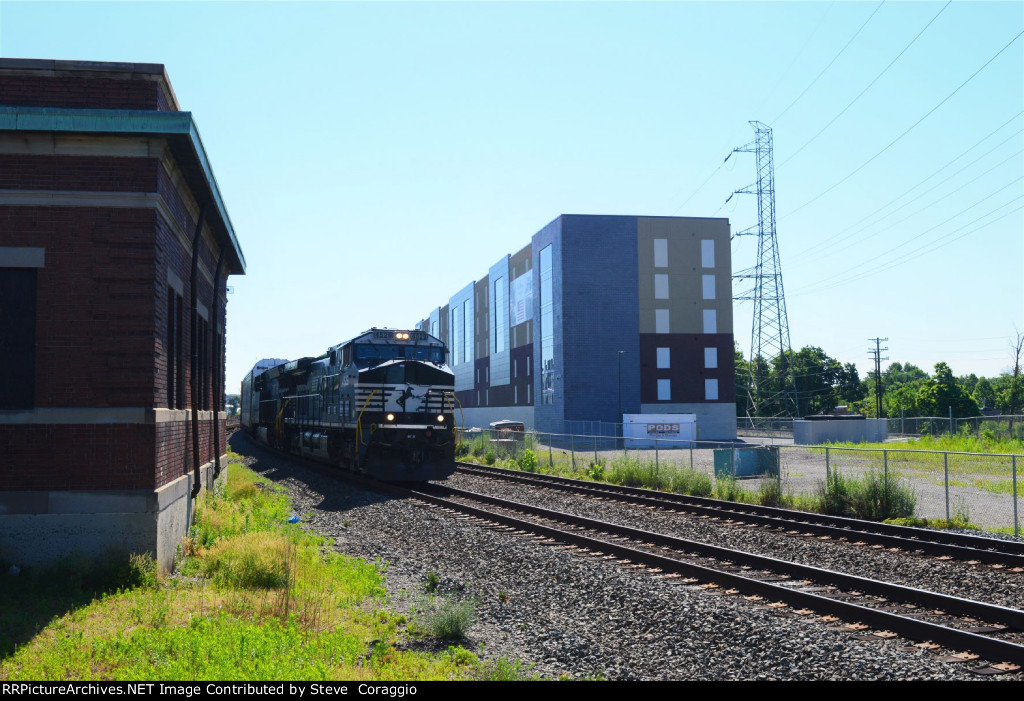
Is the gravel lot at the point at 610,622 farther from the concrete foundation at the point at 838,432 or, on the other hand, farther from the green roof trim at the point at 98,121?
the concrete foundation at the point at 838,432

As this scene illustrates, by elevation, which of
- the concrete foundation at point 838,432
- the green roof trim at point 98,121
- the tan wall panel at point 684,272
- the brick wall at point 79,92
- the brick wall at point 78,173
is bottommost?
the concrete foundation at point 838,432

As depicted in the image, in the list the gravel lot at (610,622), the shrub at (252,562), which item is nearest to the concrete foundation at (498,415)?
the gravel lot at (610,622)

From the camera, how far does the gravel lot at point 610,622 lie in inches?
279

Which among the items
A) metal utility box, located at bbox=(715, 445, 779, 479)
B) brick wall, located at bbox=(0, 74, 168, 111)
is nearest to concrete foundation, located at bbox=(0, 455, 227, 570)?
brick wall, located at bbox=(0, 74, 168, 111)

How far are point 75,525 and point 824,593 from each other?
910 centimetres

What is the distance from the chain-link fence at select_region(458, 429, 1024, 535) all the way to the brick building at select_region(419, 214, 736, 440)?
23228 millimetres

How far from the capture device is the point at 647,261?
65000mm

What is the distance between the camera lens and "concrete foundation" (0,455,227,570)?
33.1ft

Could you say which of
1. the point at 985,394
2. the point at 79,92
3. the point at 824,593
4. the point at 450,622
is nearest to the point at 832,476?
the point at 824,593

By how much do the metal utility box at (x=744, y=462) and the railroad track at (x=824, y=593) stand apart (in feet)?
34.3

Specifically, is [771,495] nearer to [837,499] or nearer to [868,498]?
[837,499]

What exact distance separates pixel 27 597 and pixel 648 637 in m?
6.60

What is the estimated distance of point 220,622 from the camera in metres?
8.07

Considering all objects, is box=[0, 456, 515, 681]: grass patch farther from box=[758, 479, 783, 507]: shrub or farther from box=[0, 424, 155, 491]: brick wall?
box=[758, 479, 783, 507]: shrub
